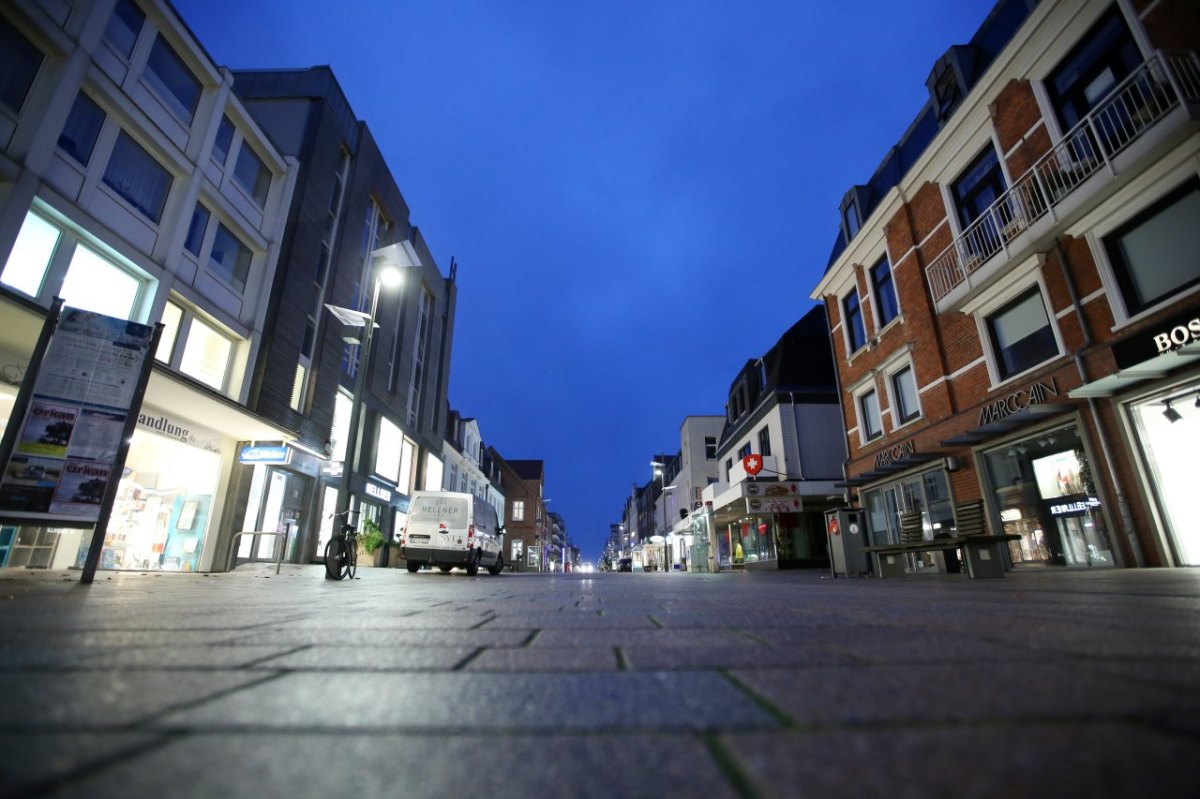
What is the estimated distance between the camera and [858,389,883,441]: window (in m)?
16.5

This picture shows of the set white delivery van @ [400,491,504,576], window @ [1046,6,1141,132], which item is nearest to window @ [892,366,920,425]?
window @ [1046,6,1141,132]

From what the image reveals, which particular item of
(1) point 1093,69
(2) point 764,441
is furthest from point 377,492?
(1) point 1093,69

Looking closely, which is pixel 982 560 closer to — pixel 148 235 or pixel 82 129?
pixel 148 235

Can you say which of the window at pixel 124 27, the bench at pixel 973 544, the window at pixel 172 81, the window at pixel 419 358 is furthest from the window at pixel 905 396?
the window at pixel 419 358

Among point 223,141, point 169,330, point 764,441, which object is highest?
point 223,141

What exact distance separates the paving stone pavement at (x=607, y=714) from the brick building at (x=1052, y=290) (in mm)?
9142

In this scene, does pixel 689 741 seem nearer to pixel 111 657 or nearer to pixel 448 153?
pixel 111 657

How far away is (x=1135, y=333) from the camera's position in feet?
27.6

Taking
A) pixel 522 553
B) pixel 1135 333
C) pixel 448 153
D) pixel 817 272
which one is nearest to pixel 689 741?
pixel 1135 333

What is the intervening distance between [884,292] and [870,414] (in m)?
3.74

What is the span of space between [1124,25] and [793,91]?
139 meters

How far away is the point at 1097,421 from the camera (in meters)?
9.20

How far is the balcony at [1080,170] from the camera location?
8078mm

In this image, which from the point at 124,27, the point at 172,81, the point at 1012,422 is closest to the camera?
the point at 1012,422
